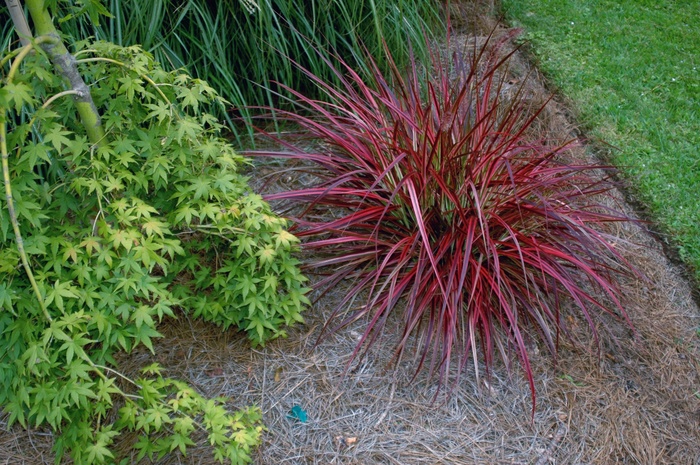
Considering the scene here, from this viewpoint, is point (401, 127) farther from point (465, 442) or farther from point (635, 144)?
point (635, 144)

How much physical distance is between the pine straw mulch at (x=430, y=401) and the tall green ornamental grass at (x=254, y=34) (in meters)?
1.18

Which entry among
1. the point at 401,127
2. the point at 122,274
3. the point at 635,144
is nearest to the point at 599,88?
the point at 635,144

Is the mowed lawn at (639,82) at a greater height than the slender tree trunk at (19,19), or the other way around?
the slender tree trunk at (19,19)

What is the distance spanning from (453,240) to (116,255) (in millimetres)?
1301

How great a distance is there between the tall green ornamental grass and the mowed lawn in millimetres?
1219

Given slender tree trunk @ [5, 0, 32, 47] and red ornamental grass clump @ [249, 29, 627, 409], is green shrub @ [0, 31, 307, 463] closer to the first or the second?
slender tree trunk @ [5, 0, 32, 47]

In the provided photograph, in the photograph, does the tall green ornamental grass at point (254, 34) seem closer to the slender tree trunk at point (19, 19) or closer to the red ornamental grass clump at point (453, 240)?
the red ornamental grass clump at point (453, 240)

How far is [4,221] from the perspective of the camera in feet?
5.67

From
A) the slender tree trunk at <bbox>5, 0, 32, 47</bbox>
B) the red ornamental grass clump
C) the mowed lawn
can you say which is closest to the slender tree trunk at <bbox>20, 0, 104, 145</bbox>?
the slender tree trunk at <bbox>5, 0, 32, 47</bbox>

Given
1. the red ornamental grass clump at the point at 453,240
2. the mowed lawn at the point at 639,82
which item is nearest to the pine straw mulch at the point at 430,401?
the red ornamental grass clump at the point at 453,240

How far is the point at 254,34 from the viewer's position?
3.04 m

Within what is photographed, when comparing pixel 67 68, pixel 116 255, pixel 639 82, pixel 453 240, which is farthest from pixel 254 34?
pixel 639 82

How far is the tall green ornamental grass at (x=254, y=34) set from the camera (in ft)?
9.43

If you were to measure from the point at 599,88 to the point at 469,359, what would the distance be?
2483mm
